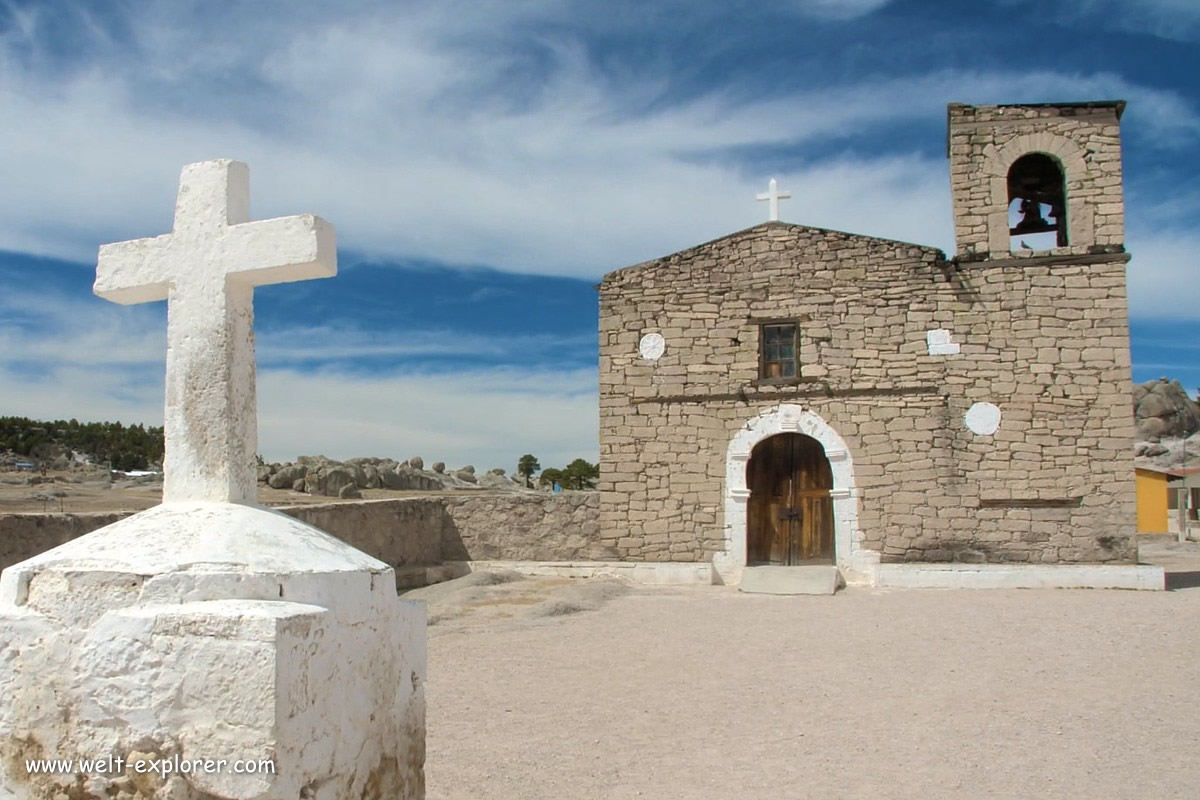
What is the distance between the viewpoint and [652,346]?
44.1 feet

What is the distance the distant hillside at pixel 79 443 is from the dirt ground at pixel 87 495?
7510mm

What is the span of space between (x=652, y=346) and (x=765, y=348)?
1.56 meters

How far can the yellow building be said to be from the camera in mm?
22438

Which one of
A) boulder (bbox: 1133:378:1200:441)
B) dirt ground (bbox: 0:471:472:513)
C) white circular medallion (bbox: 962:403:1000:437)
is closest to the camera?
white circular medallion (bbox: 962:403:1000:437)

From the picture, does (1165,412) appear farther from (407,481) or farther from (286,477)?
(286,477)

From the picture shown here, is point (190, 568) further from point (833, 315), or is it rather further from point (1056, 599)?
point (833, 315)

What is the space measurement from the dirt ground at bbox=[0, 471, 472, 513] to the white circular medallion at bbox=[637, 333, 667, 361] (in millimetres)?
4506

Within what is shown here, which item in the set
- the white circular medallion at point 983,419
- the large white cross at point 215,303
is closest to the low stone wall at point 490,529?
the white circular medallion at point 983,419

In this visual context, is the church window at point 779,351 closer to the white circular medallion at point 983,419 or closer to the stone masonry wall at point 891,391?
the stone masonry wall at point 891,391

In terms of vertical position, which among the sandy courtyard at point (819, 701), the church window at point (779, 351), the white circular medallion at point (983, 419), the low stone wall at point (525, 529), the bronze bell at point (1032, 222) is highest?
the bronze bell at point (1032, 222)

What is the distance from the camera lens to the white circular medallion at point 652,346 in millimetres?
13391

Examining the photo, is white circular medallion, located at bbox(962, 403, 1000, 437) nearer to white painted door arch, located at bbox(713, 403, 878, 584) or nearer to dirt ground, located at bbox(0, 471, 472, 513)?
white painted door arch, located at bbox(713, 403, 878, 584)

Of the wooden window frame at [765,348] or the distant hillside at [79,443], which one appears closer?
the wooden window frame at [765,348]

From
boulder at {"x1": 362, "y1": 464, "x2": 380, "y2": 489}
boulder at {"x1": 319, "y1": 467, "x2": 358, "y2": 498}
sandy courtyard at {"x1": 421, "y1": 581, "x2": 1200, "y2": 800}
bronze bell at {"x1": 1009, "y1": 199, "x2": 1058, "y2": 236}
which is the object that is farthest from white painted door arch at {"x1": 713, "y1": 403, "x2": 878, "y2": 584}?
boulder at {"x1": 362, "y1": 464, "x2": 380, "y2": 489}
